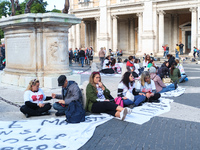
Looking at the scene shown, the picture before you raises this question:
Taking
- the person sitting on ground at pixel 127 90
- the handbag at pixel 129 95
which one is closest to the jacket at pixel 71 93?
the person sitting on ground at pixel 127 90

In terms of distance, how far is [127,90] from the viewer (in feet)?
26.1

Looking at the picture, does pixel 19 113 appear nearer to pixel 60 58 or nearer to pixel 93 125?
pixel 93 125

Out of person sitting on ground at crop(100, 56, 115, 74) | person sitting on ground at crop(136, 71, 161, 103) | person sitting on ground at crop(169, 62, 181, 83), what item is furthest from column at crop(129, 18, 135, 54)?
person sitting on ground at crop(136, 71, 161, 103)

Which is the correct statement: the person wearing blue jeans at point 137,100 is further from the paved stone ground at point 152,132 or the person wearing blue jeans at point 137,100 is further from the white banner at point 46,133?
the white banner at point 46,133

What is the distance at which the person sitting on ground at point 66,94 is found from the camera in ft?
21.7

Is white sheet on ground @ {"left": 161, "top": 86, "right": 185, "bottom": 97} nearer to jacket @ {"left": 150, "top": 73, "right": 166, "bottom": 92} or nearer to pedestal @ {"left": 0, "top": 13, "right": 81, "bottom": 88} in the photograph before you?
jacket @ {"left": 150, "top": 73, "right": 166, "bottom": 92}

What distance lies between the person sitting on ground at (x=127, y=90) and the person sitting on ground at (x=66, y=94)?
1.42m

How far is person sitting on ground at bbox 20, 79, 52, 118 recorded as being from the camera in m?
6.70

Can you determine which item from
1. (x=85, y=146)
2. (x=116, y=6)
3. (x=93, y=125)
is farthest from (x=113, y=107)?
(x=116, y=6)

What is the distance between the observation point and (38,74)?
993cm

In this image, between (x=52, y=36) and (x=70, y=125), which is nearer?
(x=70, y=125)

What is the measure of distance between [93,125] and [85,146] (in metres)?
1.18

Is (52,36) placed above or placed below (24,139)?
above

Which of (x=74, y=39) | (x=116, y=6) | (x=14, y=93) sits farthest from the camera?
(x=74, y=39)
